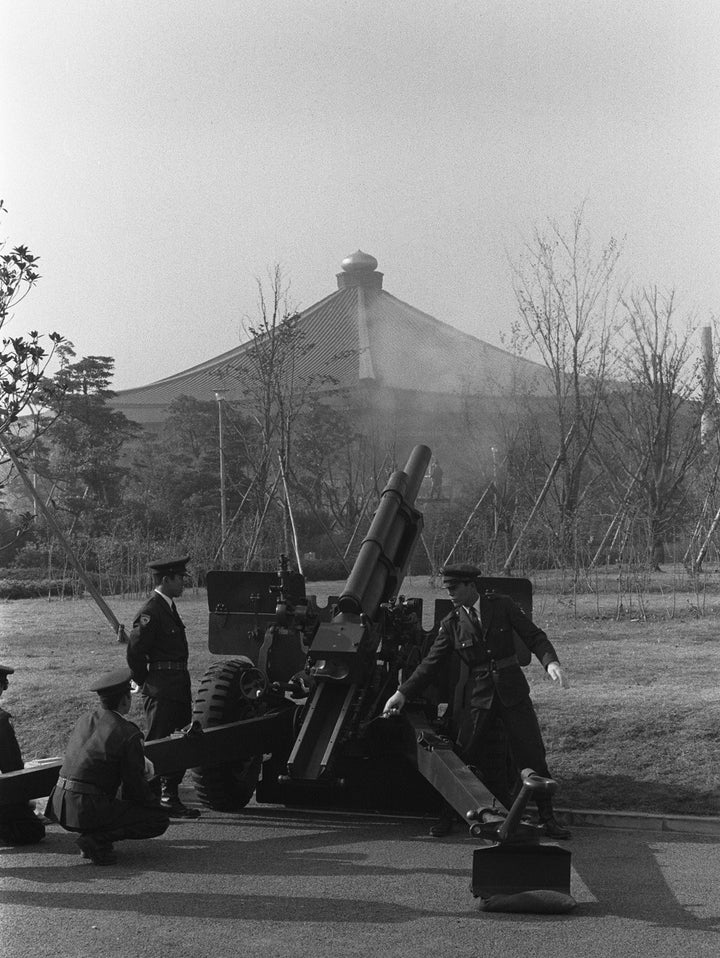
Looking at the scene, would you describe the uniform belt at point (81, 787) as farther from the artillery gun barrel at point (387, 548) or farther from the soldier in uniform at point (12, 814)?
the artillery gun barrel at point (387, 548)

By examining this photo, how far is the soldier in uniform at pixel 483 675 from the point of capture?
793 cm

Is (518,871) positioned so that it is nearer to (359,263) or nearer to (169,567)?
(169,567)

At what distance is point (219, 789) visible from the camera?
8.80m

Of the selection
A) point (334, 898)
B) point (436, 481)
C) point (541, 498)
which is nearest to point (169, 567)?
point (334, 898)

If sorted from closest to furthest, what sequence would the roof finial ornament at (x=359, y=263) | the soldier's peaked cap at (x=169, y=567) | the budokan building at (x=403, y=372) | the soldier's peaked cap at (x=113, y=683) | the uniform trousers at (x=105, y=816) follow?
the uniform trousers at (x=105, y=816), the soldier's peaked cap at (x=113, y=683), the soldier's peaked cap at (x=169, y=567), the budokan building at (x=403, y=372), the roof finial ornament at (x=359, y=263)

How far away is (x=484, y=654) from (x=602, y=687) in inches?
145

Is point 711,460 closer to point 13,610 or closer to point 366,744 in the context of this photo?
point 13,610

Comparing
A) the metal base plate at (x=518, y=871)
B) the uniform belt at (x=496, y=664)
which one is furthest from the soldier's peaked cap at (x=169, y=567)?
the metal base plate at (x=518, y=871)

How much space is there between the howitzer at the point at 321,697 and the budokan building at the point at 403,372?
35.9 feet

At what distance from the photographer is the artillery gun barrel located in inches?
354

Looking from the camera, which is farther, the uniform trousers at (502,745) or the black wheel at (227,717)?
the black wheel at (227,717)

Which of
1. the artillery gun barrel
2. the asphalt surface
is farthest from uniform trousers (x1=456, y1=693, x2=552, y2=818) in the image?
the artillery gun barrel

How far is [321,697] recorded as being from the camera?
26.9 ft

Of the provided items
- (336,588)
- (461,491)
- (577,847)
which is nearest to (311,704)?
(577,847)
